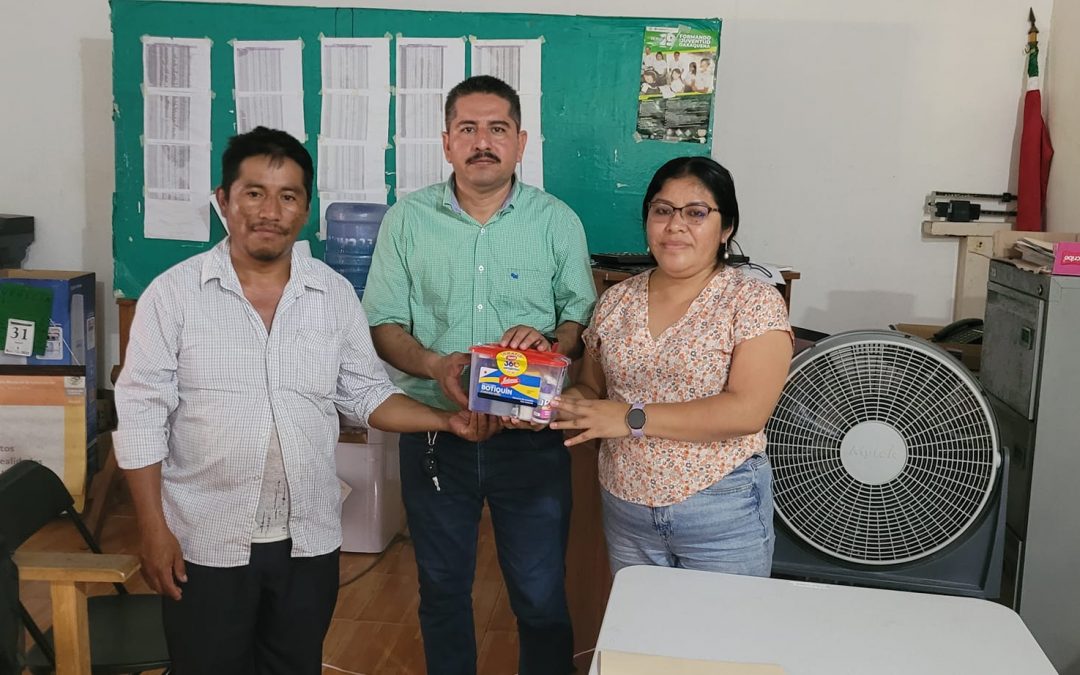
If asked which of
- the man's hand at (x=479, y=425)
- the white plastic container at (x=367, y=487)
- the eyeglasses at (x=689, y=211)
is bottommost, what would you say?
the white plastic container at (x=367, y=487)

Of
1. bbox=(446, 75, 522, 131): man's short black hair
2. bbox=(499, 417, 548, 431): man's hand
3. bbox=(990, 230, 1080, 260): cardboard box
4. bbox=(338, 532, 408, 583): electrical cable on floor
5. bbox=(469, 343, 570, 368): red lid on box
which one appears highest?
bbox=(446, 75, 522, 131): man's short black hair

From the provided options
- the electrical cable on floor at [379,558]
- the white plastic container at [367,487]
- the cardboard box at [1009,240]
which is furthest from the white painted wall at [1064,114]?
the electrical cable on floor at [379,558]

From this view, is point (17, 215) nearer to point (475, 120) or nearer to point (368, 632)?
point (368, 632)

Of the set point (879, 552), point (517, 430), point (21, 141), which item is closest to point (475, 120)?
point (517, 430)

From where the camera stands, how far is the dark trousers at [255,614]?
1679mm

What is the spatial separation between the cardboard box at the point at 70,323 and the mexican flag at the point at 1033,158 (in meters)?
3.55

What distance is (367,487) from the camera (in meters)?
3.45

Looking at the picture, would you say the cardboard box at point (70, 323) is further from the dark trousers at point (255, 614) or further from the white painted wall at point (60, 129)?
the dark trousers at point (255, 614)

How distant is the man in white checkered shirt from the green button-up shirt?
35cm

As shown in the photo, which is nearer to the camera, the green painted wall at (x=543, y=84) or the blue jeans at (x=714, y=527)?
the blue jeans at (x=714, y=527)

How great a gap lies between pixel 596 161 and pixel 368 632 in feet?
6.04

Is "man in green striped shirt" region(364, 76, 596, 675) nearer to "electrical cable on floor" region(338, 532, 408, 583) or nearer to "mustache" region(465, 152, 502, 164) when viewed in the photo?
"mustache" region(465, 152, 502, 164)

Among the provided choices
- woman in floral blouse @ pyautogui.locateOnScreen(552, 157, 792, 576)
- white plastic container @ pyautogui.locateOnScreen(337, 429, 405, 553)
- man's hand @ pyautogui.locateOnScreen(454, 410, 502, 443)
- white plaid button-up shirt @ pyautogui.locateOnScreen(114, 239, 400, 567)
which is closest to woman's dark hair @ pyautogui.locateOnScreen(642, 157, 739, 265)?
woman in floral blouse @ pyautogui.locateOnScreen(552, 157, 792, 576)

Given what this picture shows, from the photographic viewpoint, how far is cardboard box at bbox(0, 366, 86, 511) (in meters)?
3.43
